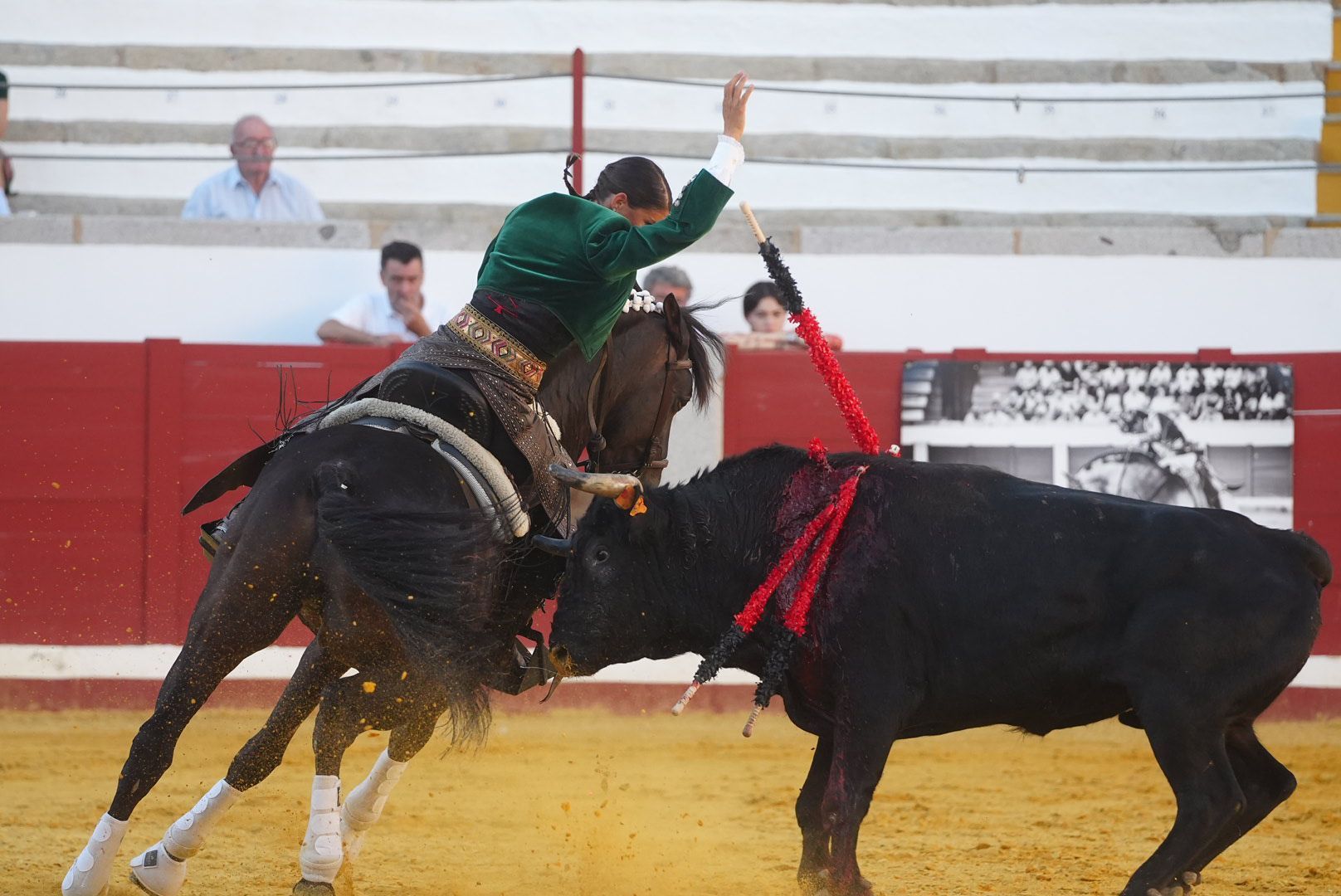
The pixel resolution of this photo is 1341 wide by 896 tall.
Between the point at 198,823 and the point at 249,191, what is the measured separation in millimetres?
4718

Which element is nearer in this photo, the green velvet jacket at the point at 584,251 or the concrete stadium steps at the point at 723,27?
the green velvet jacket at the point at 584,251

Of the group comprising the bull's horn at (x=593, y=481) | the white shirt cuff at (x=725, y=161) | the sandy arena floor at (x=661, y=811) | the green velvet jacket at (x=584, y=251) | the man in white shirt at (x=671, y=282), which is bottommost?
the sandy arena floor at (x=661, y=811)

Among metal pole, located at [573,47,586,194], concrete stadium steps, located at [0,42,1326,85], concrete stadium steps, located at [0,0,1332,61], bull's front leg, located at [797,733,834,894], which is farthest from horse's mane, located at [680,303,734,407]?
concrete stadium steps, located at [0,0,1332,61]

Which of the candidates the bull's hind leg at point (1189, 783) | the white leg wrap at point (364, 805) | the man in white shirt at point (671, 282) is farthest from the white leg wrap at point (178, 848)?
the man in white shirt at point (671, 282)

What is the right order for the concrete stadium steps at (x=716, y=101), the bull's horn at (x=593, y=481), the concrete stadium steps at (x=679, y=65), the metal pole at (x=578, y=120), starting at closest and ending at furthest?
the bull's horn at (x=593, y=481) < the metal pole at (x=578, y=120) < the concrete stadium steps at (x=716, y=101) < the concrete stadium steps at (x=679, y=65)

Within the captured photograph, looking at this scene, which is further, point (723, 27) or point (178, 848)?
point (723, 27)

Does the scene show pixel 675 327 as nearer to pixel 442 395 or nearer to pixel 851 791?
pixel 442 395

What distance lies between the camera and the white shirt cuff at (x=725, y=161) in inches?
130

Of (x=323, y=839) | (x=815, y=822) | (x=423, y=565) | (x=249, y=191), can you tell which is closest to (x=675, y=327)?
(x=423, y=565)

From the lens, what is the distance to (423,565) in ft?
10.5

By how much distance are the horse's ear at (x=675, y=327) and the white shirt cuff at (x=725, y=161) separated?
0.58 m

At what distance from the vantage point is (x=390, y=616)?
10.6 ft

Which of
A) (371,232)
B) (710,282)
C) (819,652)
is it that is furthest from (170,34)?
(819,652)

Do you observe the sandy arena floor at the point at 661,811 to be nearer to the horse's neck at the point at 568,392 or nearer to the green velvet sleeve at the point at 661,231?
the horse's neck at the point at 568,392
